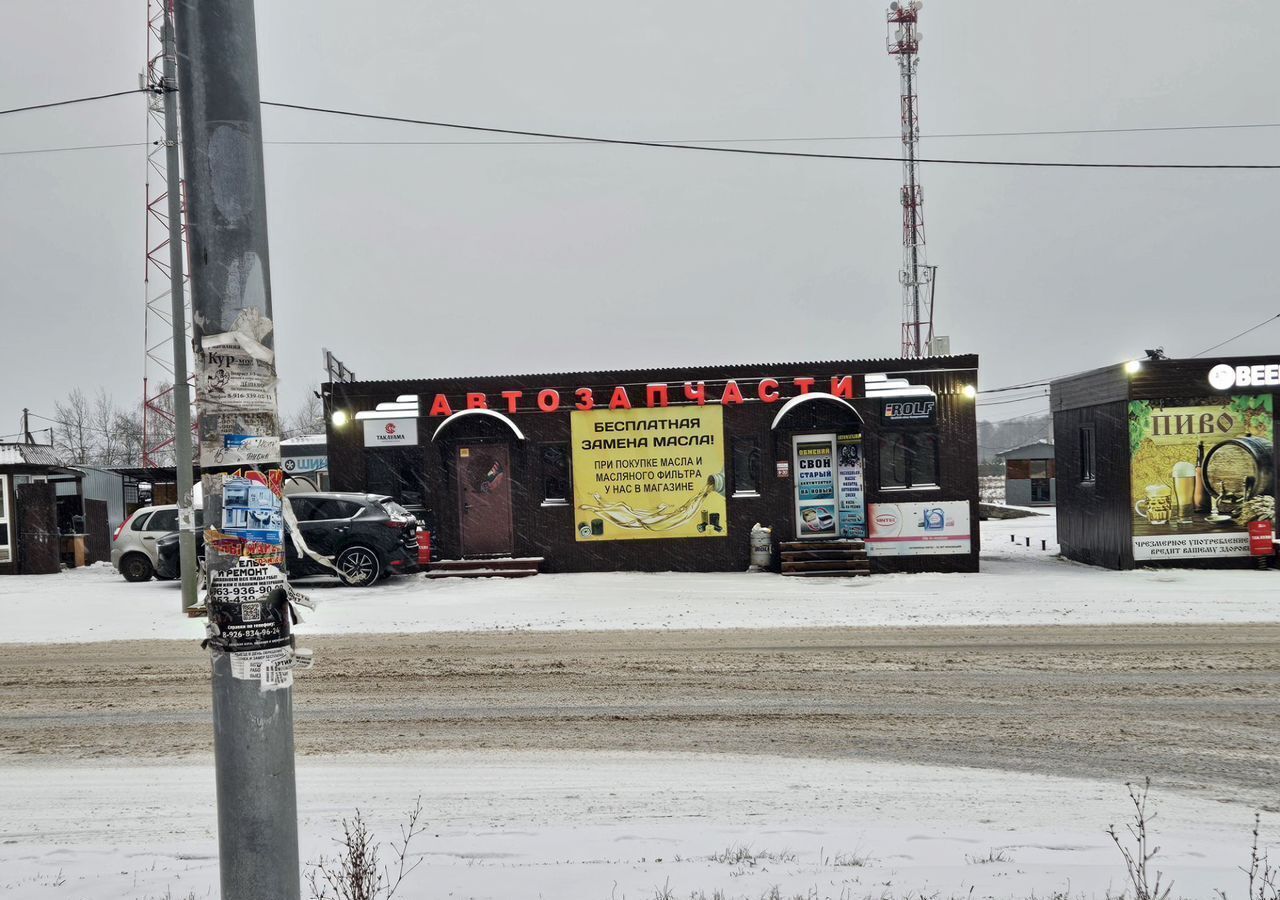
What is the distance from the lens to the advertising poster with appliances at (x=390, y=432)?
19.8 m

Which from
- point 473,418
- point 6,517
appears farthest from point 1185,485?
point 6,517

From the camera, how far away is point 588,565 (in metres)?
19.7

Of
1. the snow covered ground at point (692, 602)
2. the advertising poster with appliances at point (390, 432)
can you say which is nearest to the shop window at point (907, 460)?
the snow covered ground at point (692, 602)

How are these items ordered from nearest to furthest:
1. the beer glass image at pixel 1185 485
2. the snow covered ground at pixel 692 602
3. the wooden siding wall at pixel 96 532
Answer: the snow covered ground at pixel 692 602, the beer glass image at pixel 1185 485, the wooden siding wall at pixel 96 532

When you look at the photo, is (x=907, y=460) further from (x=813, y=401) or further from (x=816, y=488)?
(x=813, y=401)

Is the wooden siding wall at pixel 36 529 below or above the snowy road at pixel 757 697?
above

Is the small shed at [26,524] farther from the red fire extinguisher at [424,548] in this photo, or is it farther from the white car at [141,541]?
the red fire extinguisher at [424,548]

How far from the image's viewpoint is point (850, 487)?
19.2 metres

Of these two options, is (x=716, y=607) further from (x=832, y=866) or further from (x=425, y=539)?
(x=832, y=866)

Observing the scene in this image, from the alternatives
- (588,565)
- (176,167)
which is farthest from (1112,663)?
(176,167)

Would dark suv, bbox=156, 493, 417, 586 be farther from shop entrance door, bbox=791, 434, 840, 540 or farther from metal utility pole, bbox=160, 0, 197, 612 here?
shop entrance door, bbox=791, 434, 840, 540

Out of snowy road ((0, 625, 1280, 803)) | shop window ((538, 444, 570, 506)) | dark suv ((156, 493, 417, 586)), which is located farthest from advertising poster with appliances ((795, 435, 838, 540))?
dark suv ((156, 493, 417, 586))

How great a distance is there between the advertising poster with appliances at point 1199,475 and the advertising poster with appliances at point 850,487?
527cm

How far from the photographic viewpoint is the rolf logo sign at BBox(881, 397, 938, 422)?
1883 cm
